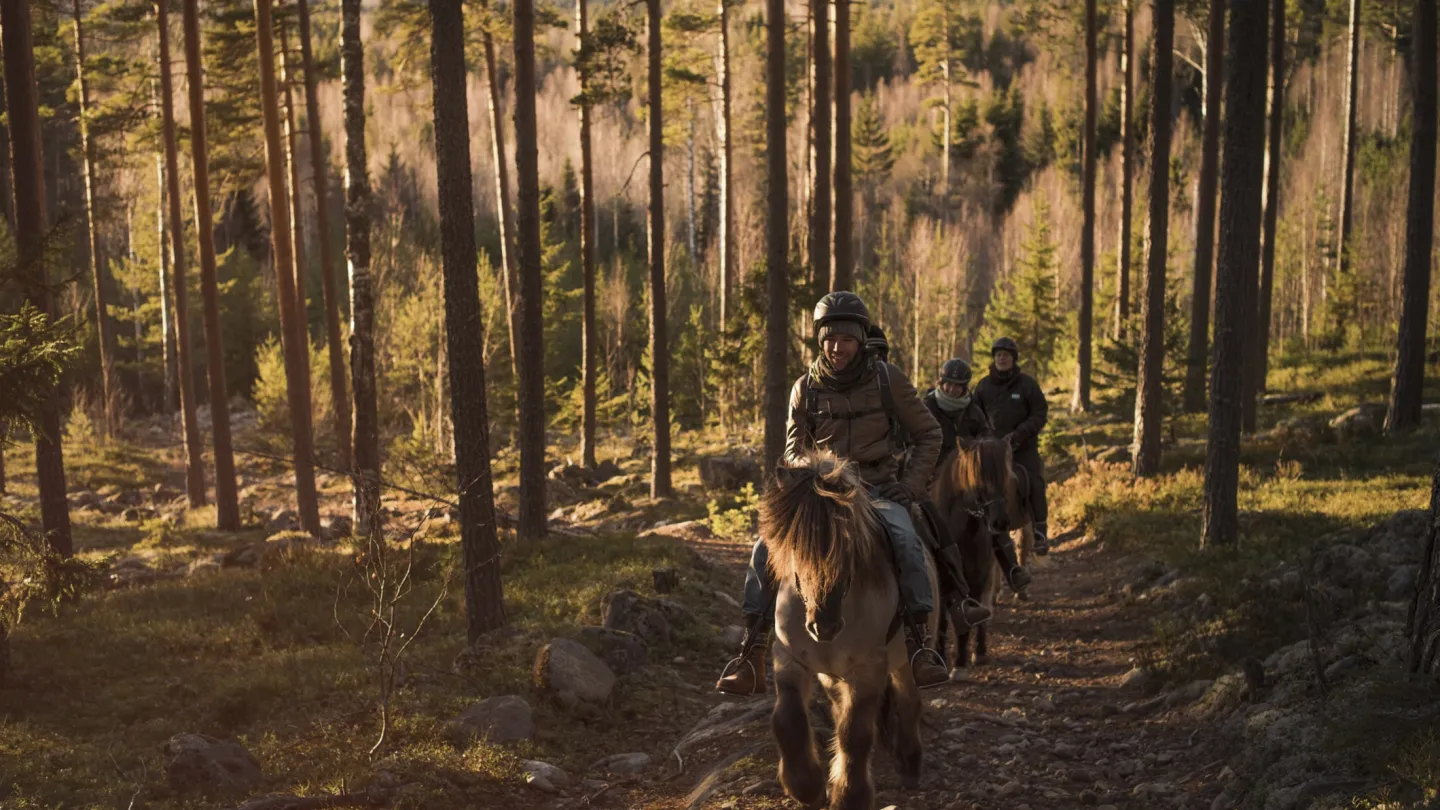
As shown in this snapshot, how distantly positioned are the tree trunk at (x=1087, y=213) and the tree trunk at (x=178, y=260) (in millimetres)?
23034

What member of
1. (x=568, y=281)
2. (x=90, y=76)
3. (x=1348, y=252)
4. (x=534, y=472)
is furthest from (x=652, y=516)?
(x=568, y=281)

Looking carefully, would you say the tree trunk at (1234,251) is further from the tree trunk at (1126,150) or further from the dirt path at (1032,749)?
the tree trunk at (1126,150)

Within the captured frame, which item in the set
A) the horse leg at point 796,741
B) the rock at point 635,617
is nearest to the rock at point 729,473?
the rock at point 635,617

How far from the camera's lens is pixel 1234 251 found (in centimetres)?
1223

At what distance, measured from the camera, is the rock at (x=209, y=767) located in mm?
7602

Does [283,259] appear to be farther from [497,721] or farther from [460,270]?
[497,721]

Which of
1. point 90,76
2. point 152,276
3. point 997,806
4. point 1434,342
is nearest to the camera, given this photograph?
point 997,806

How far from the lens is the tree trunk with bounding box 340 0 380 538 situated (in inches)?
683

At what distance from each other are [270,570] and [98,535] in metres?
11.1

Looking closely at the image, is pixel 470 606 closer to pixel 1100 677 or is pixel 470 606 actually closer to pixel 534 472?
pixel 534 472

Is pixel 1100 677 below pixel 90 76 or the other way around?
below

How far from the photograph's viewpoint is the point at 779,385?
16.5 metres

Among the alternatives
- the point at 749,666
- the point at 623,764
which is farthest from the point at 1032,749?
the point at 623,764

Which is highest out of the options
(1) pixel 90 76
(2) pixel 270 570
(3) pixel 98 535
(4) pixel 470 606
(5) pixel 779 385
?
(1) pixel 90 76
